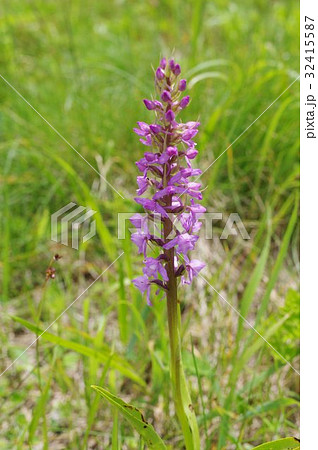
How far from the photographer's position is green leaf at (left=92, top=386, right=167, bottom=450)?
1.25 m

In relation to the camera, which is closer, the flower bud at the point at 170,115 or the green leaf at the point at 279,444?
the flower bud at the point at 170,115

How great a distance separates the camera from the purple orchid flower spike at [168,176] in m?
1.23

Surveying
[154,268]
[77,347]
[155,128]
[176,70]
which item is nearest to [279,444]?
[154,268]

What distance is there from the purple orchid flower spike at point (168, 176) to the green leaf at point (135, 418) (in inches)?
11.3

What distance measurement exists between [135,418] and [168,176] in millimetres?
593

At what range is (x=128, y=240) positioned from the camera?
215 centimetres

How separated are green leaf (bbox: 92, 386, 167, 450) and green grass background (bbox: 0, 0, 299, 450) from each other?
15 cm

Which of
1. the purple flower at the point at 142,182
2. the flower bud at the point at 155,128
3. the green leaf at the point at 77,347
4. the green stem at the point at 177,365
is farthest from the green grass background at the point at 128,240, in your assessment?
the flower bud at the point at 155,128

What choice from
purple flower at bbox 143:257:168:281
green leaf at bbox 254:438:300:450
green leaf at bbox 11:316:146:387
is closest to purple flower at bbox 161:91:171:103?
purple flower at bbox 143:257:168:281

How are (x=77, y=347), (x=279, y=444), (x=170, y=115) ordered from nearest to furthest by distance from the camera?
(x=170, y=115) → (x=279, y=444) → (x=77, y=347)

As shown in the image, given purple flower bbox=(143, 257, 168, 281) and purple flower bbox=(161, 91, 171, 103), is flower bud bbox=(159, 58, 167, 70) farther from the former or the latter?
purple flower bbox=(143, 257, 168, 281)

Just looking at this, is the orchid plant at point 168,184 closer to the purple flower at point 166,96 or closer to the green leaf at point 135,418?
the purple flower at point 166,96

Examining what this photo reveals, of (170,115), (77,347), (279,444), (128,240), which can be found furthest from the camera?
(128,240)

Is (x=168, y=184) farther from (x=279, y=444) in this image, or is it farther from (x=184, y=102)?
(x=279, y=444)
